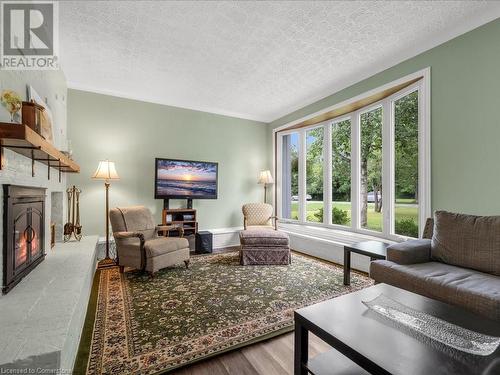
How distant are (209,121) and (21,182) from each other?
3251 millimetres

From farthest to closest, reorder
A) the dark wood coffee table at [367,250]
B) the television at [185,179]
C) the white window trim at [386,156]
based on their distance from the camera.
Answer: the television at [185,179] < the white window trim at [386,156] < the dark wood coffee table at [367,250]

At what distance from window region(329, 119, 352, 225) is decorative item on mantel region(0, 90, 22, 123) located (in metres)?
3.94

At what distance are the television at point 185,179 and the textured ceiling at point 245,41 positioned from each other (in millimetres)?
1219

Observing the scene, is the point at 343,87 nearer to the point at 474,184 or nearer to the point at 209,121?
the point at 474,184

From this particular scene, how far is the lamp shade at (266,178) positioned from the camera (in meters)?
4.88

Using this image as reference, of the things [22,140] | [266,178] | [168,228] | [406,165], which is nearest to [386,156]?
[406,165]

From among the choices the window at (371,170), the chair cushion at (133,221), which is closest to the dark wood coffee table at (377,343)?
the window at (371,170)

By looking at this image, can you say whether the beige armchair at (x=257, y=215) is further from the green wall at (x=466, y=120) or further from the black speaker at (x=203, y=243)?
the green wall at (x=466, y=120)

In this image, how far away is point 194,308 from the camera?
87.4 inches

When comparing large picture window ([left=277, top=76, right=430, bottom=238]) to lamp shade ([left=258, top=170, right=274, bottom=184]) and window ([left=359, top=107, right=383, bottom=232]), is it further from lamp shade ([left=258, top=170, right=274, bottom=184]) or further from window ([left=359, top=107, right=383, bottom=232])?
lamp shade ([left=258, top=170, right=274, bottom=184])

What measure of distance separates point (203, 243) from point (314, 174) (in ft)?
7.80

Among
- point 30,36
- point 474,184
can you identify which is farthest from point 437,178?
point 30,36

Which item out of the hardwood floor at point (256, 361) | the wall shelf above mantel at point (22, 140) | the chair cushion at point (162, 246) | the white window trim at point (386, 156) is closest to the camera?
the wall shelf above mantel at point (22, 140)

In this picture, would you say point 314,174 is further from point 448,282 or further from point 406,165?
point 448,282
